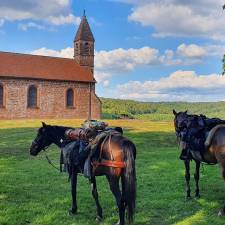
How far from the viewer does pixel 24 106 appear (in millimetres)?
50500

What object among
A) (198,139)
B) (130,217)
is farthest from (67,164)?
(198,139)

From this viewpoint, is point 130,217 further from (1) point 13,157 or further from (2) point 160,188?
(1) point 13,157

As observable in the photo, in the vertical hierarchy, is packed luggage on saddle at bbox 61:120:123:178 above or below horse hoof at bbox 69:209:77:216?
above

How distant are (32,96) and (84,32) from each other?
1433 centimetres

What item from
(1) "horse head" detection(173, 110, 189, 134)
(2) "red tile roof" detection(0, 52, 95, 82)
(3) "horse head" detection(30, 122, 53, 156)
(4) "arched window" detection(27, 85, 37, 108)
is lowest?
(3) "horse head" detection(30, 122, 53, 156)

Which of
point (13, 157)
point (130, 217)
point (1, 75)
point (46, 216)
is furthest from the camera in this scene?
point (1, 75)

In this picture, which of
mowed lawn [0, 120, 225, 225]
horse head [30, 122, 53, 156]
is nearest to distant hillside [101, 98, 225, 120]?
mowed lawn [0, 120, 225, 225]

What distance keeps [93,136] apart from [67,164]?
3.09ft

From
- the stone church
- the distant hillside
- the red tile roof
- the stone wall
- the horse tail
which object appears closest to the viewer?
the horse tail

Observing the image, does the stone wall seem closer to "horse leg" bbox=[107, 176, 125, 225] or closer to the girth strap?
the girth strap

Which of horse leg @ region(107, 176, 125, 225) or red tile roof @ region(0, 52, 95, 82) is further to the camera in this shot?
red tile roof @ region(0, 52, 95, 82)

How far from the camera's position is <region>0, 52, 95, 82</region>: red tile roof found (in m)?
50.4

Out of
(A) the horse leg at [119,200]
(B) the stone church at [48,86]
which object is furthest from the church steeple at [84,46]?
(A) the horse leg at [119,200]

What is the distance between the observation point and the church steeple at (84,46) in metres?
58.1
